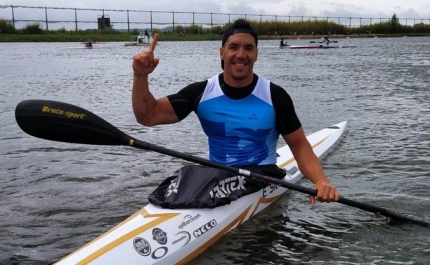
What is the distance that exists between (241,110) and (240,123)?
13 centimetres

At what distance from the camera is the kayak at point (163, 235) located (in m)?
4.22

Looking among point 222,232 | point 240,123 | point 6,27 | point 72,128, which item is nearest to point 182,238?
point 222,232

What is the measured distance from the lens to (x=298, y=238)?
18.3 feet

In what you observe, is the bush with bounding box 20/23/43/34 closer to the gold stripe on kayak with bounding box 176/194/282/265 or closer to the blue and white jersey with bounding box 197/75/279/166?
the gold stripe on kayak with bounding box 176/194/282/265

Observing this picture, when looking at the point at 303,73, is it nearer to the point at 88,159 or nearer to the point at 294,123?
the point at 88,159

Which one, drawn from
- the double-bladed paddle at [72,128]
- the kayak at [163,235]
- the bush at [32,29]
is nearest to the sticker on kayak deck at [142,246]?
the kayak at [163,235]

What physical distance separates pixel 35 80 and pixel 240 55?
58.8 feet

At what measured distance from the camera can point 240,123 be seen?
529 cm

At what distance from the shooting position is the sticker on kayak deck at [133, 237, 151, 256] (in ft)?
14.2

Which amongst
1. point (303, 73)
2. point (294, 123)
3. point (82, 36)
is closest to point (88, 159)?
point (294, 123)

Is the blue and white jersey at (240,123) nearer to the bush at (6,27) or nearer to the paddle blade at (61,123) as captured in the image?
the paddle blade at (61,123)

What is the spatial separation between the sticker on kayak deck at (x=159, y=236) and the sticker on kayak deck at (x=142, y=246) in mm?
115

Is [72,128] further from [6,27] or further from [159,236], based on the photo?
[6,27]

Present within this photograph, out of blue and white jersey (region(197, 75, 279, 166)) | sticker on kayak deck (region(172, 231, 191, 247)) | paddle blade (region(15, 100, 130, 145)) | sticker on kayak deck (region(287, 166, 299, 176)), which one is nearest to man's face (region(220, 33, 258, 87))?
blue and white jersey (region(197, 75, 279, 166))
